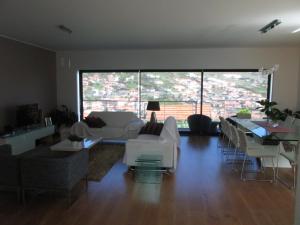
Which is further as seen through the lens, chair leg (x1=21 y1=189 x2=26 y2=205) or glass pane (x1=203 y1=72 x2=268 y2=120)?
glass pane (x1=203 y1=72 x2=268 y2=120)

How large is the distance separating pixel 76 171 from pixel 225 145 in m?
4.11

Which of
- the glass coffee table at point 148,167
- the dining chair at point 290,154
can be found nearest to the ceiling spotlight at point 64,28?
the glass coffee table at point 148,167

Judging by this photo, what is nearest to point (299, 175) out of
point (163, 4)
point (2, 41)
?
point (163, 4)

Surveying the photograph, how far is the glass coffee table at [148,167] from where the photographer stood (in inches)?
154

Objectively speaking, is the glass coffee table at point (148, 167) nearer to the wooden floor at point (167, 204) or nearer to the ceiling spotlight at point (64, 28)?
the wooden floor at point (167, 204)

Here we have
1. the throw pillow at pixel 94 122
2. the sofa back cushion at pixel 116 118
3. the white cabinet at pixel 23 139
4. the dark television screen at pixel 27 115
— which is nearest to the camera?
the white cabinet at pixel 23 139

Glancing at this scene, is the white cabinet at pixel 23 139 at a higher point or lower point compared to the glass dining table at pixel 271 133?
lower

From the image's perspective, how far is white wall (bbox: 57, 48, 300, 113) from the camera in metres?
6.80

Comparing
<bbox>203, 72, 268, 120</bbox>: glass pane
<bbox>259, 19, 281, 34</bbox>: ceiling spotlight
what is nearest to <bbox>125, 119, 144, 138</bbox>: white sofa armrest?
<bbox>203, 72, 268, 120</bbox>: glass pane

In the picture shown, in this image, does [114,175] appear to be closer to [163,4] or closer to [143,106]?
[163,4]

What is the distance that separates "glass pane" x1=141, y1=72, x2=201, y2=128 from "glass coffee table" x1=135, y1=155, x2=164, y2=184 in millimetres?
3759

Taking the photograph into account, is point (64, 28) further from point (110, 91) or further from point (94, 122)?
point (110, 91)

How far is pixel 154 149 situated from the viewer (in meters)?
3.99

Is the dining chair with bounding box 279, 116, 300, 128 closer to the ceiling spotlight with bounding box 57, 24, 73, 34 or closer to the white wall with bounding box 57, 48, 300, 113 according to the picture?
the white wall with bounding box 57, 48, 300, 113
